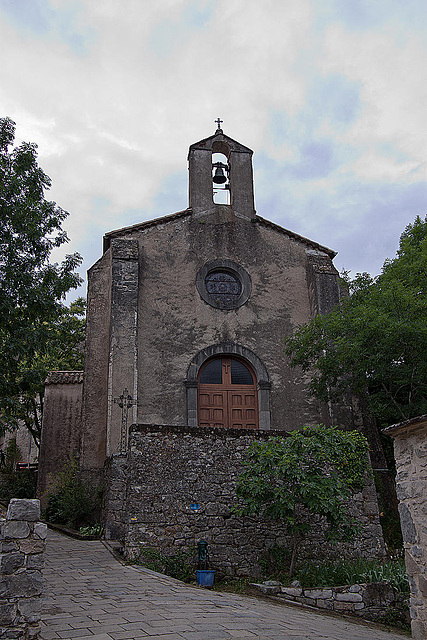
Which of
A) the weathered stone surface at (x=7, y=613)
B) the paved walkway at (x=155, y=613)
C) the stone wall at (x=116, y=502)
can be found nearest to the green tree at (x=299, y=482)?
the paved walkway at (x=155, y=613)

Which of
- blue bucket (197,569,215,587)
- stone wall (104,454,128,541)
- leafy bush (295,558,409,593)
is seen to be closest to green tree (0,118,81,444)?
stone wall (104,454,128,541)

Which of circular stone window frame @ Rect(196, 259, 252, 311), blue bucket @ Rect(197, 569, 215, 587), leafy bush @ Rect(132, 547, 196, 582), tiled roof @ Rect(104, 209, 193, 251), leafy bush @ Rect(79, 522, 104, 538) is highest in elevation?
tiled roof @ Rect(104, 209, 193, 251)

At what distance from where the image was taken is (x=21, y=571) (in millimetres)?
5289

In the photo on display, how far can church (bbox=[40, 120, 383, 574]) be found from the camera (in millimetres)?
14969

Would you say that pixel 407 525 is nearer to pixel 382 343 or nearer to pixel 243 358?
pixel 382 343

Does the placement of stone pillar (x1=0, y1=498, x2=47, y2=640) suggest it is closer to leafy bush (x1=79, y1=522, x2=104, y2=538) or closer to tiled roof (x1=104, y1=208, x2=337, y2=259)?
leafy bush (x1=79, y1=522, x2=104, y2=538)

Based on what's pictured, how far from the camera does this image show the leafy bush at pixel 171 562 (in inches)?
367

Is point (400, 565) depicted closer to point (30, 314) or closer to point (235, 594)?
point (235, 594)

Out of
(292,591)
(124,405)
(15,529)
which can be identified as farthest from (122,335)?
(15,529)

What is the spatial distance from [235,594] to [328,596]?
4.56 feet

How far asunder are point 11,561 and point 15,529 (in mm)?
281

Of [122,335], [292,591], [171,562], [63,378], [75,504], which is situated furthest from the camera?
[63,378]

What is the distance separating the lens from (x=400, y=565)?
31.5 feet

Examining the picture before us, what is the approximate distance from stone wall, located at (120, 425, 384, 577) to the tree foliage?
3881 millimetres
